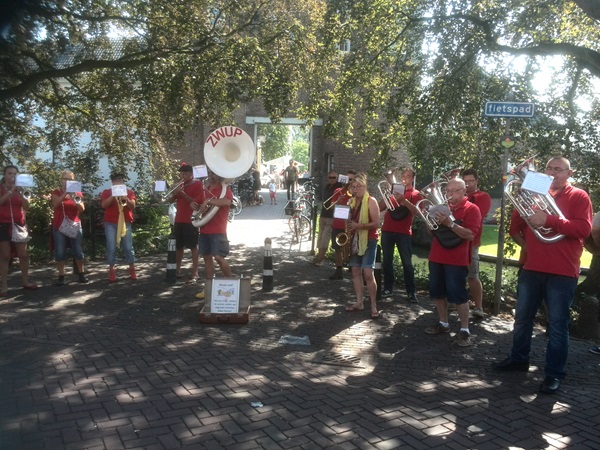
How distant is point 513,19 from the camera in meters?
10.6

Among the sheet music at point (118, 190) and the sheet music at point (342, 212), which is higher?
the sheet music at point (118, 190)

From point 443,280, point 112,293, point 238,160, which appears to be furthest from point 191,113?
point 443,280

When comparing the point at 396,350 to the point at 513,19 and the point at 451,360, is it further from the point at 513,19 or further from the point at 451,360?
the point at 513,19

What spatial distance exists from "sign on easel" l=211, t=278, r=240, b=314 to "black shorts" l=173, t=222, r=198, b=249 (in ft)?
8.40

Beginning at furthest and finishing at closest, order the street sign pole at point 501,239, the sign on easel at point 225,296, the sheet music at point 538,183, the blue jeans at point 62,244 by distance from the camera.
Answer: the blue jeans at point 62,244, the street sign pole at point 501,239, the sign on easel at point 225,296, the sheet music at point 538,183

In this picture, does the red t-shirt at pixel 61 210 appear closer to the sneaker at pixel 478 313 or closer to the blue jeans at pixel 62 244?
the blue jeans at pixel 62 244

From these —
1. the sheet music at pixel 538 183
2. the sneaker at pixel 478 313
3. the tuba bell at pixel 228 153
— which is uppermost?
the tuba bell at pixel 228 153

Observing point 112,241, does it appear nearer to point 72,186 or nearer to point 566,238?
point 72,186

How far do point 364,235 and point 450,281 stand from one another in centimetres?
155

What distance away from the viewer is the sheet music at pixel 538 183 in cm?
505

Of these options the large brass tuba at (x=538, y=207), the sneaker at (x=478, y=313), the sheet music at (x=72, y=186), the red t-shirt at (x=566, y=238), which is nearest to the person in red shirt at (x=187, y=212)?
the sheet music at (x=72, y=186)

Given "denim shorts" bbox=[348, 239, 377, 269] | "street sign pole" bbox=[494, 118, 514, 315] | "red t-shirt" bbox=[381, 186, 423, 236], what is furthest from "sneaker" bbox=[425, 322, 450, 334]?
A: "red t-shirt" bbox=[381, 186, 423, 236]

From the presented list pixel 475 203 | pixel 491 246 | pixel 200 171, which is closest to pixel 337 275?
pixel 200 171

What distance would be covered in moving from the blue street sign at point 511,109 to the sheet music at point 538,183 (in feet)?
10.2
